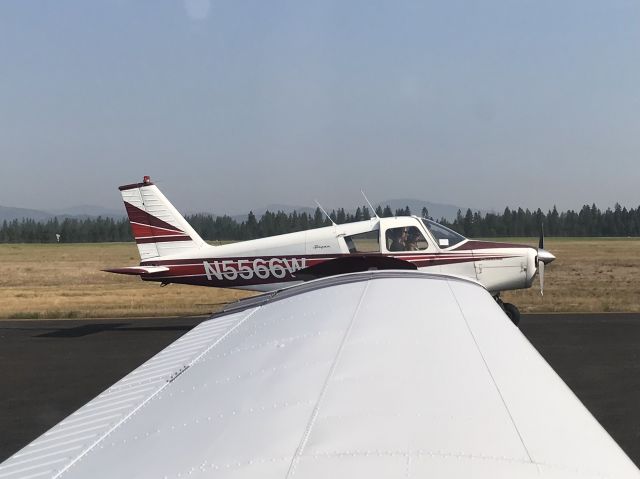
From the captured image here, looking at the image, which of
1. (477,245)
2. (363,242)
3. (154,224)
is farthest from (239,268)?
(477,245)

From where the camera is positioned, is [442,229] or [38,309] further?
[38,309]

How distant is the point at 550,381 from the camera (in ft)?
7.14

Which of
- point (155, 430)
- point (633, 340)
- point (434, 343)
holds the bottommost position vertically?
point (633, 340)

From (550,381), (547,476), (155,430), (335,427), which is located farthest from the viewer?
(550,381)

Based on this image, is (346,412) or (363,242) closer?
(346,412)

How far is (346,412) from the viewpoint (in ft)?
6.01

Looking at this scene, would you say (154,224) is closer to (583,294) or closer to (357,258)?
(357,258)

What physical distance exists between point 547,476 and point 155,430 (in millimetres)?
1180

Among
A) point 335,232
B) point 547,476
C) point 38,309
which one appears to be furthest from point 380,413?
point 38,309

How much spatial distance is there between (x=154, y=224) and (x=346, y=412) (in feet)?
37.0

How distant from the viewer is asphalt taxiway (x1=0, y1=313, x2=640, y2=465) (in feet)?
20.6

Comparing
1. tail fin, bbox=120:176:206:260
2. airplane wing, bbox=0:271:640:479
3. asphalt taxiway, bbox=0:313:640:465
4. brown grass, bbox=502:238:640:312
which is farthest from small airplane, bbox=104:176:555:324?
airplane wing, bbox=0:271:640:479

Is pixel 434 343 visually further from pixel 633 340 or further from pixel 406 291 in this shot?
pixel 633 340

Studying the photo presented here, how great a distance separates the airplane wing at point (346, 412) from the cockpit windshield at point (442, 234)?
850cm
